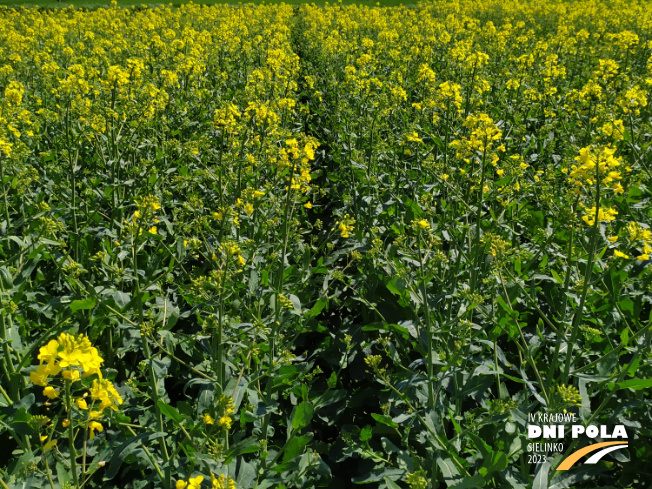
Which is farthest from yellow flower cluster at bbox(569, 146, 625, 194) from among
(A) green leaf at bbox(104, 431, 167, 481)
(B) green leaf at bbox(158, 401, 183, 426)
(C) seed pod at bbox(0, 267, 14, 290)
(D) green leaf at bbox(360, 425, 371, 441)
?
(C) seed pod at bbox(0, 267, 14, 290)

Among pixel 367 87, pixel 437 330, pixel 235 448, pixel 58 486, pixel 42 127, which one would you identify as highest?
pixel 367 87

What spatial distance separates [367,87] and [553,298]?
3.00 metres

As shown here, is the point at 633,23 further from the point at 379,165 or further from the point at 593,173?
the point at 593,173

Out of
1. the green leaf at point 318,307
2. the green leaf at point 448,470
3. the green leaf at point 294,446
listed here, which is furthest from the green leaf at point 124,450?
the green leaf at point 448,470

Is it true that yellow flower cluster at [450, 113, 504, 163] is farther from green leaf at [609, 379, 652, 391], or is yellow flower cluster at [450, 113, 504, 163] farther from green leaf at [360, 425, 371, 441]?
green leaf at [360, 425, 371, 441]

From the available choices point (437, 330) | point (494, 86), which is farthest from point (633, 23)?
point (437, 330)

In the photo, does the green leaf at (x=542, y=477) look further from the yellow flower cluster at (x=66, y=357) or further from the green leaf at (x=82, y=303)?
the green leaf at (x=82, y=303)

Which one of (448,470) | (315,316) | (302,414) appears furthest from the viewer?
(315,316)

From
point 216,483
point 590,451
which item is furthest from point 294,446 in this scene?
point 590,451

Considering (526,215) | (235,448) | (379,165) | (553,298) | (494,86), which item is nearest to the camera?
(235,448)

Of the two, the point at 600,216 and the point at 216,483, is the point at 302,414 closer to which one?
the point at 216,483

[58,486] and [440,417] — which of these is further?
[440,417]

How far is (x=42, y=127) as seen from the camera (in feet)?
17.5

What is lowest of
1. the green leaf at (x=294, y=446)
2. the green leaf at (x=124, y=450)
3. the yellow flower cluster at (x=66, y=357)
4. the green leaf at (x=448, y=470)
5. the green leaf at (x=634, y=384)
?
the green leaf at (x=448, y=470)
